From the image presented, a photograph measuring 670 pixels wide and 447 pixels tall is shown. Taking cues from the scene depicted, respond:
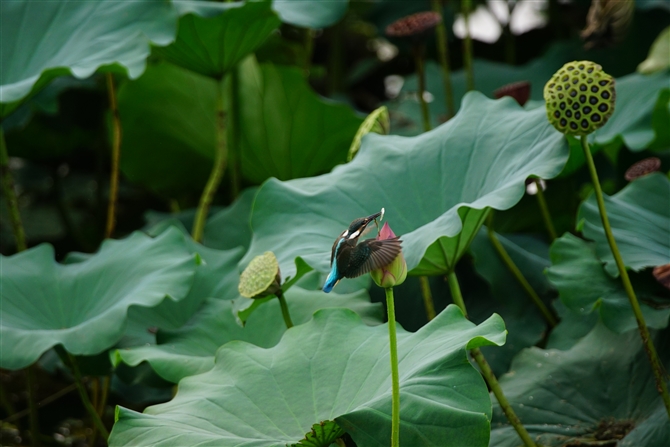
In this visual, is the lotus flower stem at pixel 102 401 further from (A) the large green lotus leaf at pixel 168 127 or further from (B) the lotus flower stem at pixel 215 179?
(A) the large green lotus leaf at pixel 168 127

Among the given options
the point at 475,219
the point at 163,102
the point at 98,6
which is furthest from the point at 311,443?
the point at 163,102

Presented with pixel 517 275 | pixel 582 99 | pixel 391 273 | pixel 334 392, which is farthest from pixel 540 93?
pixel 391 273

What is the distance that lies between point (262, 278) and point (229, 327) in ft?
1.03

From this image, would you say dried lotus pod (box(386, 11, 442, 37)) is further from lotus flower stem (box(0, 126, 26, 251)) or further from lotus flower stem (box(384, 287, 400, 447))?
lotus flower stem (box(384, 287, 400, 447))

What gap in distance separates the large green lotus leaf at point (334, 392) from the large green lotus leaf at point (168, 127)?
3.98 ft

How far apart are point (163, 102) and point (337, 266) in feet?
5.12

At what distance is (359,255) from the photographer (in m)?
0.74

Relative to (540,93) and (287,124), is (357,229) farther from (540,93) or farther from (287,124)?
(540,93)

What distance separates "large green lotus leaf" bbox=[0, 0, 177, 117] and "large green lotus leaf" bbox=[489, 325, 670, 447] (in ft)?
3.04

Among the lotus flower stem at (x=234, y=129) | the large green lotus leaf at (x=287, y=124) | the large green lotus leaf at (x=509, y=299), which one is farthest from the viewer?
the large green lotus leaf at (x=287, y=124)

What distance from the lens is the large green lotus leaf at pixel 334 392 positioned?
Answer: 2.89ft

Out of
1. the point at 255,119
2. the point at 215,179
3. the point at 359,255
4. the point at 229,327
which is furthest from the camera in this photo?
the point at 255,119

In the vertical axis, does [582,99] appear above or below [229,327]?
above

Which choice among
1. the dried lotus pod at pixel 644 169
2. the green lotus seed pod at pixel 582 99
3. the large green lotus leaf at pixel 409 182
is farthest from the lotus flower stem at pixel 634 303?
the dried lotus pod at pixel 644 169
